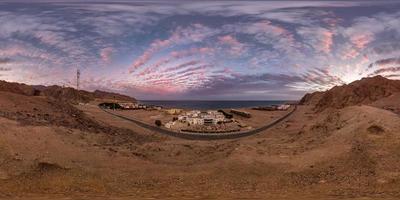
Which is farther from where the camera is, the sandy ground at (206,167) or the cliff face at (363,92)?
the cliff face at (363,92)

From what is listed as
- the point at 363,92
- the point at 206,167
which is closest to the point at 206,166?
the point at 206,167

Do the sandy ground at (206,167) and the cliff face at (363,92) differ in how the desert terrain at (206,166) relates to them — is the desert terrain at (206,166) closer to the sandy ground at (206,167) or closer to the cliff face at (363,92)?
the sandy ground at (206,167)

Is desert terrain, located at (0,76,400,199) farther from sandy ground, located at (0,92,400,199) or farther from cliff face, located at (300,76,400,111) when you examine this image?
cliff face, located at (300,76,400,111)

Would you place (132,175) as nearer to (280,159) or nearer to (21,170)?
(21,170)

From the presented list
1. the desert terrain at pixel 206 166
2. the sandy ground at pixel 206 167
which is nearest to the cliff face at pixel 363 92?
the desert terrain at pixel 206 166

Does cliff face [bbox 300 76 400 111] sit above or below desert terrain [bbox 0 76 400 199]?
above

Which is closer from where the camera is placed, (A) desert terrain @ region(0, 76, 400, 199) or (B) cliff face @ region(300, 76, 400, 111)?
(A) desert terrain @ region(0, 76, 400, 199)

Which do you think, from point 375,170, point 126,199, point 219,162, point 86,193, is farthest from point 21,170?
point 375,170

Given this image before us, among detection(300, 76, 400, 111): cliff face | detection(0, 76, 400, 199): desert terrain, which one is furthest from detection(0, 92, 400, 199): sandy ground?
detection(300, 76, 400, 111): cliff face
